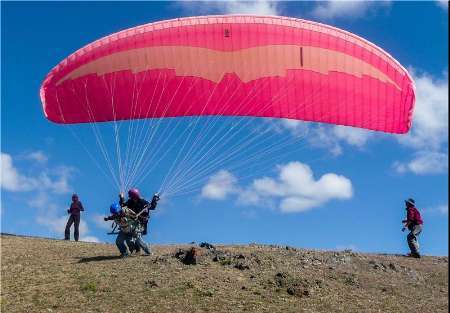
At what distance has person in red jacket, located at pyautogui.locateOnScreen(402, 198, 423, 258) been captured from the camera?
835 inches

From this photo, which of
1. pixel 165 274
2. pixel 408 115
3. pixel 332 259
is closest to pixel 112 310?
pixel 165 274

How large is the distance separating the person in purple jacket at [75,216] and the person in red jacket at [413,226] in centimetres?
1248

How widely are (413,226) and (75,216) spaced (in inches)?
509

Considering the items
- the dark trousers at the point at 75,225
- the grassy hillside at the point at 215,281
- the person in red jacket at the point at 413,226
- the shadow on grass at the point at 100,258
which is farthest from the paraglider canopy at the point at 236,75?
the shadow on grass at the point at 100,258

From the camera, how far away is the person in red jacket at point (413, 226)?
69.6 ft

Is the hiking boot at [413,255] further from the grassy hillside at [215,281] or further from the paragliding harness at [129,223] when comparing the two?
the paragliding harness at [129,223]

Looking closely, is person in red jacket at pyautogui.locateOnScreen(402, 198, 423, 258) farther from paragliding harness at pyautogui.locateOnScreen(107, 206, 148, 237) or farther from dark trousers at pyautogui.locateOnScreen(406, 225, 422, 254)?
paragliding harness at pyautogui.locateOnScreen(107, 206, 148, 237)

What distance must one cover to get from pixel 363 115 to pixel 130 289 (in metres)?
10.2

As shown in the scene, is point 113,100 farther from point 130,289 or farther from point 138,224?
point 130,289

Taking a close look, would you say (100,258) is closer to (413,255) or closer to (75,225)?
(75,225)

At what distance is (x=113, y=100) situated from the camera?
2042cm

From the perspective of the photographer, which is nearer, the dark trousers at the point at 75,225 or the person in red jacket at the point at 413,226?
the person in red jacket at the point at 413,226

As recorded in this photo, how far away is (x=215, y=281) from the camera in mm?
15664

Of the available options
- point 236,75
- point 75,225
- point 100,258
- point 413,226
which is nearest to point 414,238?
point 413,226
